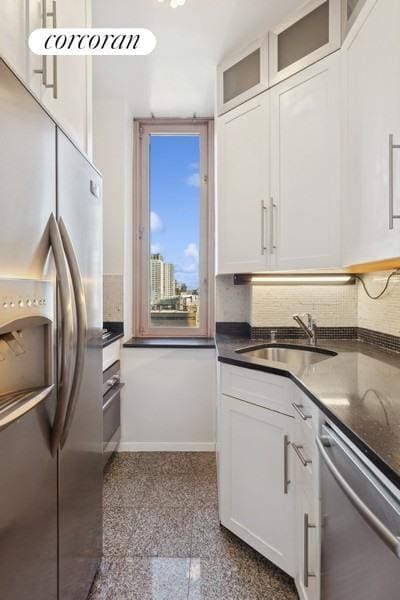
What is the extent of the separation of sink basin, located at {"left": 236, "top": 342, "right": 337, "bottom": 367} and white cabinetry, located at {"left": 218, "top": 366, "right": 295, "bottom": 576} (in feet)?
1.35

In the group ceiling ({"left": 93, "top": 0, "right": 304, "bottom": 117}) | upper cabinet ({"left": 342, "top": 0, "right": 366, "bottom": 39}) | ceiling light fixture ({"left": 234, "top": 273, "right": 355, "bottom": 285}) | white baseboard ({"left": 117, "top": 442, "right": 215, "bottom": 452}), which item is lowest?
white baseboard ({"left": 117, "top": 442, "right": 215, "bottom": 452})

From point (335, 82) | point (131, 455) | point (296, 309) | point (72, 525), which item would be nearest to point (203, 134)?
point (335, 82)

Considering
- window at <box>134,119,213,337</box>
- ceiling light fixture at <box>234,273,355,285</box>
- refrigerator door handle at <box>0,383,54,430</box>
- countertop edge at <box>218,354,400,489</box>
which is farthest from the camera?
window at <box>134,119,213,337</box>

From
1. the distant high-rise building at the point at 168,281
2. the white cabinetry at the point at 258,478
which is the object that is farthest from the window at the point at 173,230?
the white cabinetry at the point at 258,478

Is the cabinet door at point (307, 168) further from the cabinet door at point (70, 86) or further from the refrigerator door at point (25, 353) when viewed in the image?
the refrigerator door at point (25, 353)

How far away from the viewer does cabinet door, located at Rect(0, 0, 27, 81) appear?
889 mm

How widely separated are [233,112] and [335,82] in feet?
2.19

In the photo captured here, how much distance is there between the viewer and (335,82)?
1.72m

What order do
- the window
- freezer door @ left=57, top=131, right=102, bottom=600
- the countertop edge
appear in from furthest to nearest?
the window
freezer door @ left=57, top=131, right=102, bottom=600
the countertop edge

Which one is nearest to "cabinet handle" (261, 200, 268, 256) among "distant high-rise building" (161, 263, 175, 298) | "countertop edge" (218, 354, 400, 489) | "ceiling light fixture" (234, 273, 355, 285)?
"ceiling light fixture" (234, 273, 355, 285)

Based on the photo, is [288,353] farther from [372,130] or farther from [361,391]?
[372,130]

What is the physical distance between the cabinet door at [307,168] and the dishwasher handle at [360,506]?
1.00 meters

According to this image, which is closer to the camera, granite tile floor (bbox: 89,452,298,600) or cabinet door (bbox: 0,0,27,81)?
cabinet door (bbox: 0,0,27,81)

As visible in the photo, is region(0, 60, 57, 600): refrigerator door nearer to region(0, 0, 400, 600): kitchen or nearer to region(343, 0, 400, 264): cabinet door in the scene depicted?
region(0, 0, 400, 600): kitchen
